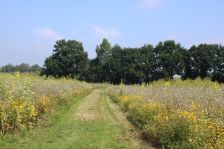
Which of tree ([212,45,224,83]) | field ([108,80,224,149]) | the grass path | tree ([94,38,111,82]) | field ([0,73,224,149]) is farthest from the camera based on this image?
tree ([94,38,111,82])

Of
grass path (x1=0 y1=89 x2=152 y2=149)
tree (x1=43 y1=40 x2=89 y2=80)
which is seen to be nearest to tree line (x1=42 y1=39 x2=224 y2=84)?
tree (x1=43 y1=40 x2=89 y2=80)

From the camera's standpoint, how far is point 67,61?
280 ft

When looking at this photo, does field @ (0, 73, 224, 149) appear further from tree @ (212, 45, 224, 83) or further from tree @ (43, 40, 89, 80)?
tree @ (43, 40, 89, 80)

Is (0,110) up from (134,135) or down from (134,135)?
up

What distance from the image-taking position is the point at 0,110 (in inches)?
539

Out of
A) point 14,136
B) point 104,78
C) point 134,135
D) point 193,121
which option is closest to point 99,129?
point 134,135

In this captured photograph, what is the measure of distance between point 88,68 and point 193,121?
7494 centimetres

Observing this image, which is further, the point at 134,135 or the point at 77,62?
the point at 77,62

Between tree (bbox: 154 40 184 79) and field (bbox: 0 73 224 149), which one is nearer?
field (bbox: 0 73 224 149)

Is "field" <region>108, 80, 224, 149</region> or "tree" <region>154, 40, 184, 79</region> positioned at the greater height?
"tree" <region>154, 40, 184, 79</region>

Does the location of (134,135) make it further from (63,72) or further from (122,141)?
(63,72)

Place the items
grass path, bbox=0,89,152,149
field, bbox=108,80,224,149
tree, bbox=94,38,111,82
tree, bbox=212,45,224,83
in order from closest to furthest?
field, bbox=108,80,224,149
grass path, bbox=0,89,152,149
tree, bbox=212,45,224,83
tree, bbox=94,38,111,82

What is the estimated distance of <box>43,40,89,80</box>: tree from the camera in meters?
84.2

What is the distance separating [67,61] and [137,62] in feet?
51.3
